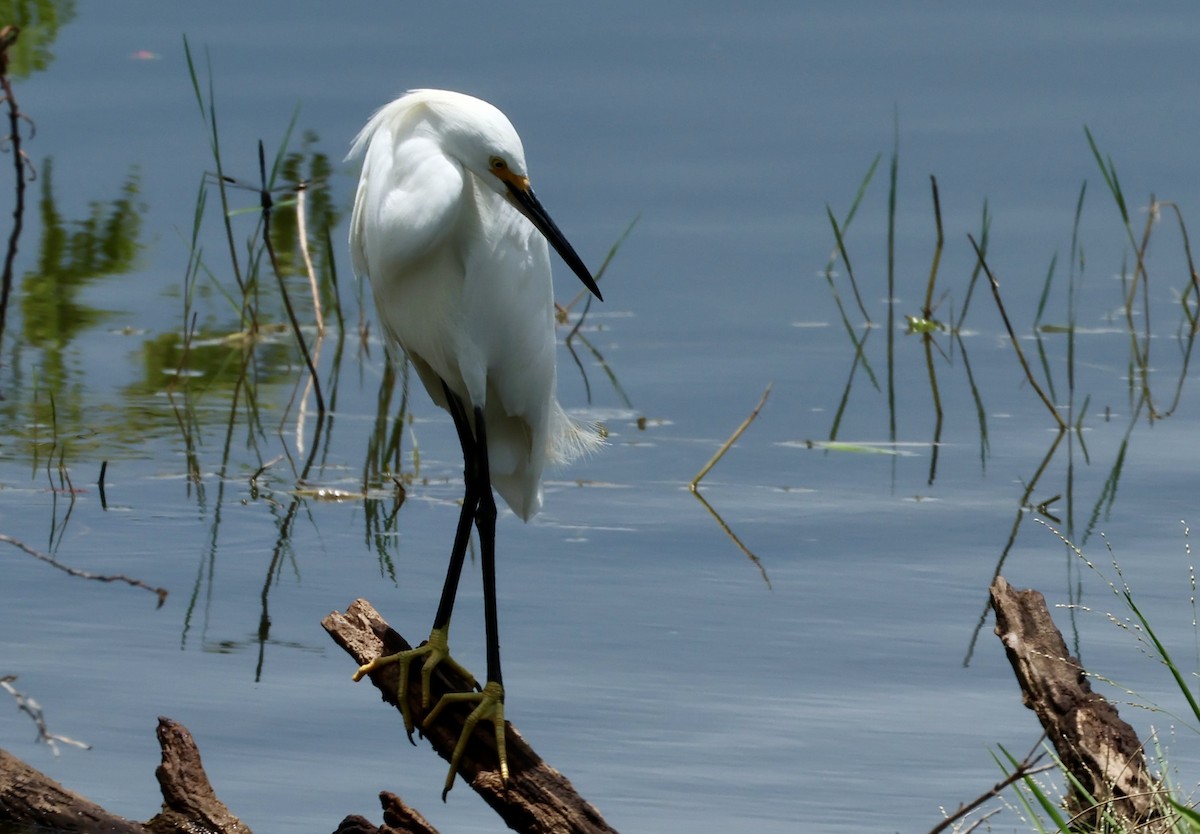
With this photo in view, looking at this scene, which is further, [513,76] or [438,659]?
[513,76]

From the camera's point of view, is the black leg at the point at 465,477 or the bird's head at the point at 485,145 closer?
the bird's head at the point at 485,145

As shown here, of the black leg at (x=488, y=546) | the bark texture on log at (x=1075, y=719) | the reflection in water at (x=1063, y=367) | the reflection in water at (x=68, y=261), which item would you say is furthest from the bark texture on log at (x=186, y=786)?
the reflection in water at (x=68, y=261)

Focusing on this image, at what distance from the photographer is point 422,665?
380 centimetres

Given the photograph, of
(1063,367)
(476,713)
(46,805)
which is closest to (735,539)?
(476,713)

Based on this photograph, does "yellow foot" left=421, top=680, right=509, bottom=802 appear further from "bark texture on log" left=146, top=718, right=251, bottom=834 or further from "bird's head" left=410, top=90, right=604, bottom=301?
"bird's head" left=410, top=90, right=604, bottom=301

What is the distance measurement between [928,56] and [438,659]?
5898 mm

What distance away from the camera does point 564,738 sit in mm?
3982

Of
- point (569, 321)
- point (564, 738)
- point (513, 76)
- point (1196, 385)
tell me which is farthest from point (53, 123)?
point (564, 738)

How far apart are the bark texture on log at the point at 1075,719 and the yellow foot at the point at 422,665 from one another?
0.98m

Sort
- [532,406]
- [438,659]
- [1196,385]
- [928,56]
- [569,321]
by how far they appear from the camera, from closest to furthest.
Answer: [438,659]
[532,406]
[1196,385]
[569,321]
[928,56]

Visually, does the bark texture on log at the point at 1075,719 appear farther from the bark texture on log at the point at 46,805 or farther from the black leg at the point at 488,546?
the bark texture on log at the point at 46,805

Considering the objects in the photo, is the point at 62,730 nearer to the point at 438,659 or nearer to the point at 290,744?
the point at 290,744

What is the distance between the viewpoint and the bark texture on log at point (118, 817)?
3.21 m

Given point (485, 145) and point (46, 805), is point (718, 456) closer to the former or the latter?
point (485, 145)
